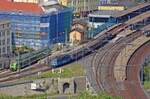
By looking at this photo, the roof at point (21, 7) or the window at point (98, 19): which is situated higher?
the roof at point (21, 7)

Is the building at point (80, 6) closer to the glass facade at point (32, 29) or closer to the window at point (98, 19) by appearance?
the window at point (98, 19)

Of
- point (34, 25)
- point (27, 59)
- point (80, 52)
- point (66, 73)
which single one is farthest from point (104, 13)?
point (66, 73)

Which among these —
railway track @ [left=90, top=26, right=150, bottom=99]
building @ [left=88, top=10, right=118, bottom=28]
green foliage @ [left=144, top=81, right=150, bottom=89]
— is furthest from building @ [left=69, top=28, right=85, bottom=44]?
green foliage @ [left=144, top=81, right=150, bottom=89]

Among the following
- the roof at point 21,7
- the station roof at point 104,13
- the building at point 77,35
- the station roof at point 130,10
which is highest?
the roof at point 21,7

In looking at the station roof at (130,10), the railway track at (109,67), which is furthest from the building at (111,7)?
the railway track at (109,67)

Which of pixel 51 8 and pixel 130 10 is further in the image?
pixel 130 10

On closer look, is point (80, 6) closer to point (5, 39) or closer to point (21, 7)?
point (21, 7)

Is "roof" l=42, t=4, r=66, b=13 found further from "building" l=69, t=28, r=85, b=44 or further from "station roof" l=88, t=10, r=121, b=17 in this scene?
"station roof" l=88, t=10, r=121, b=17
